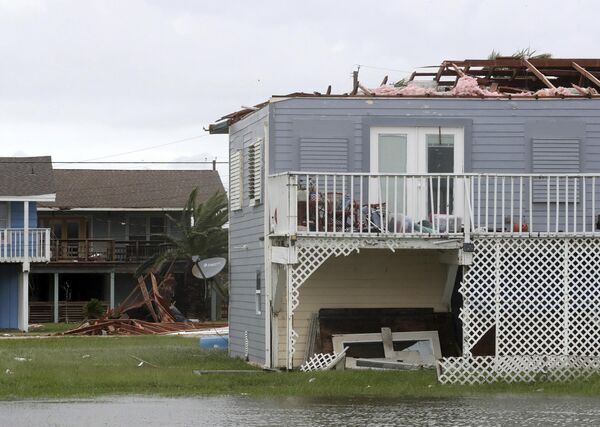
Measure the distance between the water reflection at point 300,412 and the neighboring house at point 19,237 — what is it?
29847 mm

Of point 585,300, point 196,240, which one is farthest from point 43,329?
point 585,300

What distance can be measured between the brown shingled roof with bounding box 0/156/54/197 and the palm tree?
5.91 m

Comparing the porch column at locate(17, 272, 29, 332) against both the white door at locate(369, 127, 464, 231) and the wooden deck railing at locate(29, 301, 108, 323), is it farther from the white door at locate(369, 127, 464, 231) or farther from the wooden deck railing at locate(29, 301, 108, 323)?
the white door at locate(369, 127, 464, 231)

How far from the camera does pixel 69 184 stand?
6381 cm

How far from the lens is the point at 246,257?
1124 inches

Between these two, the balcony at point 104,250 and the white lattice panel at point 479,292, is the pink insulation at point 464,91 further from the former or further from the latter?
the balcony at point 104,250

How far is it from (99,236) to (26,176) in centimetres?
936

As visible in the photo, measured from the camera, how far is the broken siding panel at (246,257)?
2695 centimetres

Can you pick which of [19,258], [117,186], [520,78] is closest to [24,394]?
[520,78]

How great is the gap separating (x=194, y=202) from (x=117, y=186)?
6.79 metres

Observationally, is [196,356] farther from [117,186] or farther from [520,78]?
[117,186]

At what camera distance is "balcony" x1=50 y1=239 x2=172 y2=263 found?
5803cm

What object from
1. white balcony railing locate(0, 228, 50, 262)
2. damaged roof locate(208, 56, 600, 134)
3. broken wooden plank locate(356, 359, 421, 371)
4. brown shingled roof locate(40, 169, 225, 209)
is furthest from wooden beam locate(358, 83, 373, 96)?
brown shingled roof locate(40, 169, 225, 209)

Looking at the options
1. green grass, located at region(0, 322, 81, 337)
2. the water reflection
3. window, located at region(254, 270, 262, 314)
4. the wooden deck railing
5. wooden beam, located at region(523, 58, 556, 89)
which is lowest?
green grass, located at region(0, 322, 81, 337)
